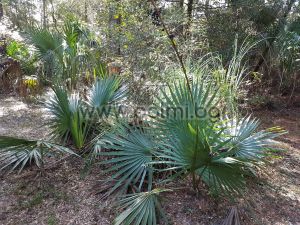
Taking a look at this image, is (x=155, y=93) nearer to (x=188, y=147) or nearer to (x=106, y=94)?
(x=106, y=94)

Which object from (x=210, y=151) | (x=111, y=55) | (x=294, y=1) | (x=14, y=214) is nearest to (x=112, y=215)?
(x=14, y=214)

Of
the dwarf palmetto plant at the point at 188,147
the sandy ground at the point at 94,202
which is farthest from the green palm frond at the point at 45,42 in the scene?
the dwarf palmetto plant at the point at 188,147

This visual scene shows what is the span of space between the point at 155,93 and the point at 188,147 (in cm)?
159

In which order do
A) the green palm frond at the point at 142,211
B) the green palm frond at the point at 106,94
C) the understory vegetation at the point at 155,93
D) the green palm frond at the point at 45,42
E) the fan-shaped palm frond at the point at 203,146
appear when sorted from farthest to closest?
the green palm frond at the point at 45,42 < the green palm frond at the point at 106,94 < the understory vegetation at the point at 155,93 < the green palm frond at the point at 142,211 < the fan-shaped palm frond at the point at 203,146

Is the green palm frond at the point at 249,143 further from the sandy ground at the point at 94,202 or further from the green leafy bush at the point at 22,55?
the green leafy bush at the point at 22,55

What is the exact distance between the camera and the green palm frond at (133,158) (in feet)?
7.54

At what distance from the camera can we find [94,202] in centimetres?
245

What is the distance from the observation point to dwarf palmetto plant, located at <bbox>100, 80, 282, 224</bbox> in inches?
71.8

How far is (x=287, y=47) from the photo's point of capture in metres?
5.16

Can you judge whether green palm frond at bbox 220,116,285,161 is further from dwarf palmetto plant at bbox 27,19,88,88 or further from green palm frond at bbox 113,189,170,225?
dwarf palmetto plant at bbox 27,19,88,88

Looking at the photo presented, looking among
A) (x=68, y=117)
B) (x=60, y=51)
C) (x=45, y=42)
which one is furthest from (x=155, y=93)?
(x=45, y=42)

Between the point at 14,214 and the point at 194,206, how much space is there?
5.07 feet

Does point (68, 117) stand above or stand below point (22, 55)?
below

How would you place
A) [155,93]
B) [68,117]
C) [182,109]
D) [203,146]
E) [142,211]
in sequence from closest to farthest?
[203,146] < [142,211] < [182,109] < [68,117] < [155,93]
